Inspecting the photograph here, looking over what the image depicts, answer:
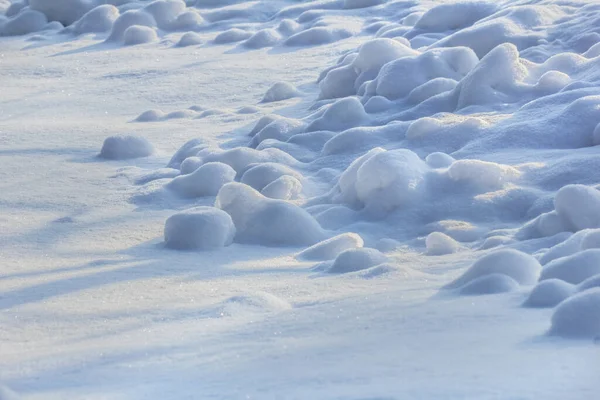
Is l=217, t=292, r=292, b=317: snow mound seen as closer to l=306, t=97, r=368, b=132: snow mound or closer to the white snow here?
the white snow

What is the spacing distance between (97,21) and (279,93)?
9.58 feet

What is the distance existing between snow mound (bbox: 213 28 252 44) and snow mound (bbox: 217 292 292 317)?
182 inches

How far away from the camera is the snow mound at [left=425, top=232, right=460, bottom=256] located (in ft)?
7.68

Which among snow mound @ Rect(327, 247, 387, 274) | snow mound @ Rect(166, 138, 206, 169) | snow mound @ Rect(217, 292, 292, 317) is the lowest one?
snow mound @ Rect(166, 138, 206, 169)

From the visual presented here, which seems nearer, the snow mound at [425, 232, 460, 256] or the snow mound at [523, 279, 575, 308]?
the snow mound at [523, 279, 575, 308]

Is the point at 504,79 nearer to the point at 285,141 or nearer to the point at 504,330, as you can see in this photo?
the point at 285,141

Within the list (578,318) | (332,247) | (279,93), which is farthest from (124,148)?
(578,318)

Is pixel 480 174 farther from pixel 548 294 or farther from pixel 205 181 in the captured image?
pixel 548 294

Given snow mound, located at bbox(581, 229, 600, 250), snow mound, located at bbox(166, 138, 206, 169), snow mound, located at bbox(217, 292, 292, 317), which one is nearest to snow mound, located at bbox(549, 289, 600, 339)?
snow mound, located at bbox(581, 229, 600, 250)

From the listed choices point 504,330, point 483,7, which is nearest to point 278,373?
point 504,330

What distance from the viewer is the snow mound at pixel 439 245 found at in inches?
92.1

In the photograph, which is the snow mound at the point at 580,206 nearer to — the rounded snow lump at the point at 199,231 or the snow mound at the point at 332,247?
the snow mound at the point at 332,247

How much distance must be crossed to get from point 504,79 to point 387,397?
8.20ft

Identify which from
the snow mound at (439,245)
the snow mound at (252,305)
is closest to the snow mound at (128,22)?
the snow mound at (439,245)
